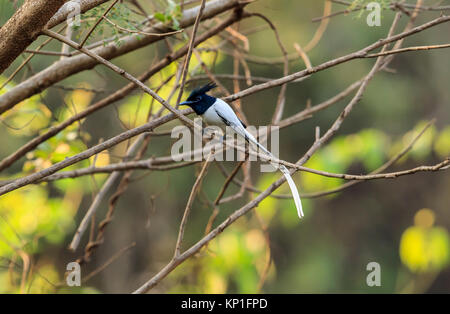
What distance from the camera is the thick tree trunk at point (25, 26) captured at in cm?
151

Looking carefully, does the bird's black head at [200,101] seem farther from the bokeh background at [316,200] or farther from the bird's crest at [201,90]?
the bokeh background at [316,200]

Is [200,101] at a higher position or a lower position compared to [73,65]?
lower

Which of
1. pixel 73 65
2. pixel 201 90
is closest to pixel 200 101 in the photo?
pixel 201 90

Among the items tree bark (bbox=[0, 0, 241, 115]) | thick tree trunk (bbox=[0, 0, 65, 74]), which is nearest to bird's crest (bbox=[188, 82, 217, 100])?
tree bark (bbox=[0, 0, 241, 115])

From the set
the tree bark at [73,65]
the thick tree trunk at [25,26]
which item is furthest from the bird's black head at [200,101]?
the thick tree trunk at [25,26]

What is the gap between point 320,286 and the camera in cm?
1060

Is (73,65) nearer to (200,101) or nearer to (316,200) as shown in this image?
(200,101)

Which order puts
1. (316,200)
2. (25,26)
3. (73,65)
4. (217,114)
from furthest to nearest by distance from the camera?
(316,200) < (73,65) < (217,114) < (25,26)

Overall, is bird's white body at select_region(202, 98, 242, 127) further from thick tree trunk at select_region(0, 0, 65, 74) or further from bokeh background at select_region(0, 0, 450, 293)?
bokeh background at select_region(0, 0, 450, 293)

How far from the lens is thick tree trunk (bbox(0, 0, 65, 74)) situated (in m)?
1.51

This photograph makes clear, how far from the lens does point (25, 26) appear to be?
1.55 metres

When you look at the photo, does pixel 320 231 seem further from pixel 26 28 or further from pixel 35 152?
pixel 26 28

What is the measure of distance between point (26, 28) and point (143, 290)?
0.89 meters
